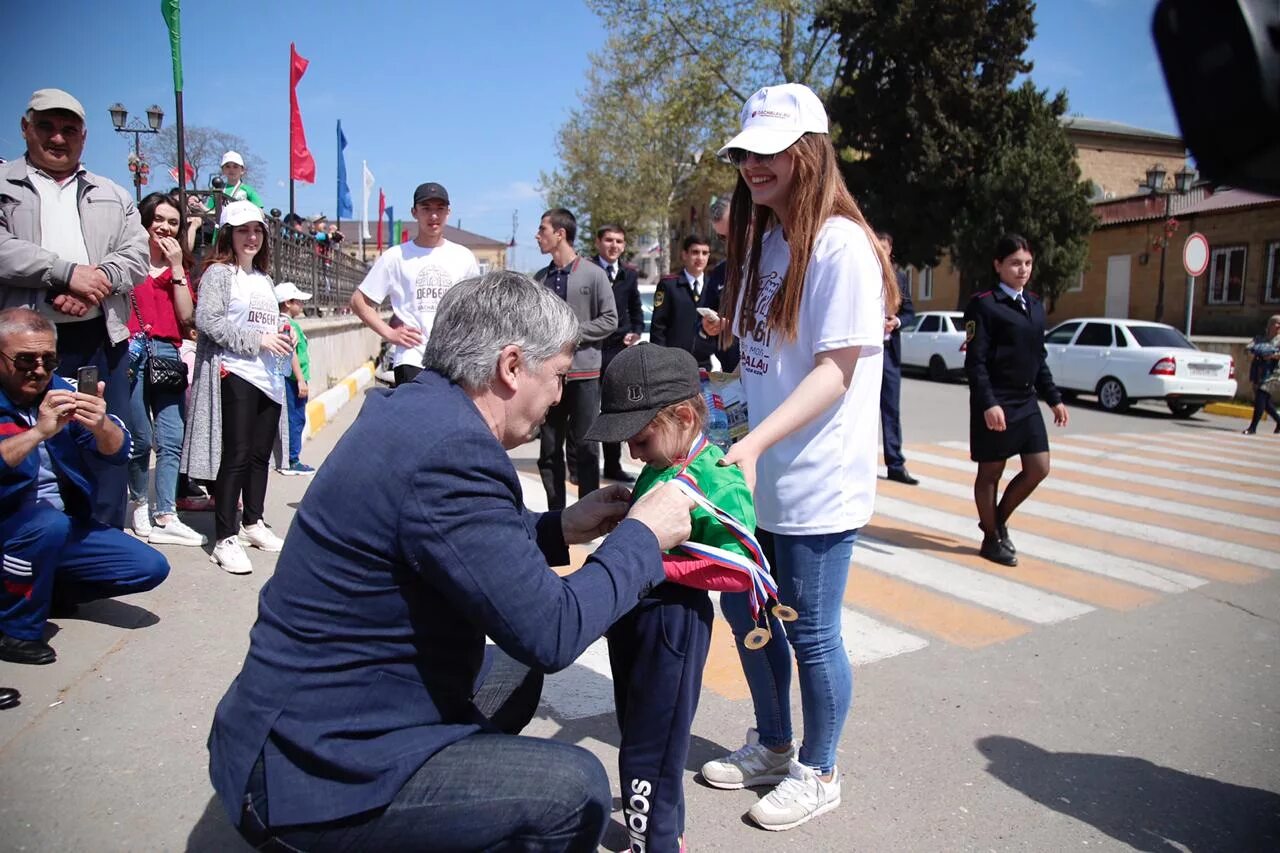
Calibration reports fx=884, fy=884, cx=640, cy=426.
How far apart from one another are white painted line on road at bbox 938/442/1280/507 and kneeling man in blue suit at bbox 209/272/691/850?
26.4 feet

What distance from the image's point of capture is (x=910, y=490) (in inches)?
311

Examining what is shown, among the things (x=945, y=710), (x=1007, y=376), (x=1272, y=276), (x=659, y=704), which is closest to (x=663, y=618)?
(x=659, y=704)

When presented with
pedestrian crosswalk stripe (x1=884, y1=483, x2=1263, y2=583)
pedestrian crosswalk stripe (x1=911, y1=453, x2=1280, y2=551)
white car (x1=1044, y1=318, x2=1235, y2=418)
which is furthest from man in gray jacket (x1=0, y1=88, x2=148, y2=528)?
white car (x1=1044, y1=318, x2=1235, y2=418)

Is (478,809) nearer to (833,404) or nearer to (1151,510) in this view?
(833,404)

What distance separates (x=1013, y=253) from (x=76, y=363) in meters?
5.14

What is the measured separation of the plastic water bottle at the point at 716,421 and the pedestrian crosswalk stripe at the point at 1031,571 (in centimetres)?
333

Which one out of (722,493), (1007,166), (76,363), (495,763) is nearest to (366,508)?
(495,763)

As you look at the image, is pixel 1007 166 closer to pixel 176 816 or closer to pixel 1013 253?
pixel 1013 253

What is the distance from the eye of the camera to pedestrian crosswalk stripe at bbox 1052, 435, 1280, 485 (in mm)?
9172

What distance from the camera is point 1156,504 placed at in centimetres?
760

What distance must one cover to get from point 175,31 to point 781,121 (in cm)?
716

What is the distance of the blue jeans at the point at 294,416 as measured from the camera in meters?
7.66

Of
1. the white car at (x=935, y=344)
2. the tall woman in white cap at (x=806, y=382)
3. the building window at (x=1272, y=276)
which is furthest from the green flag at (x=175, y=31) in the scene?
the building window at (x=1272, y=276)

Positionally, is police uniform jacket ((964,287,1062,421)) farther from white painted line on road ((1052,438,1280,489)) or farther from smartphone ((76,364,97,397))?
white painted line on road ((1052,438,1280,489))
